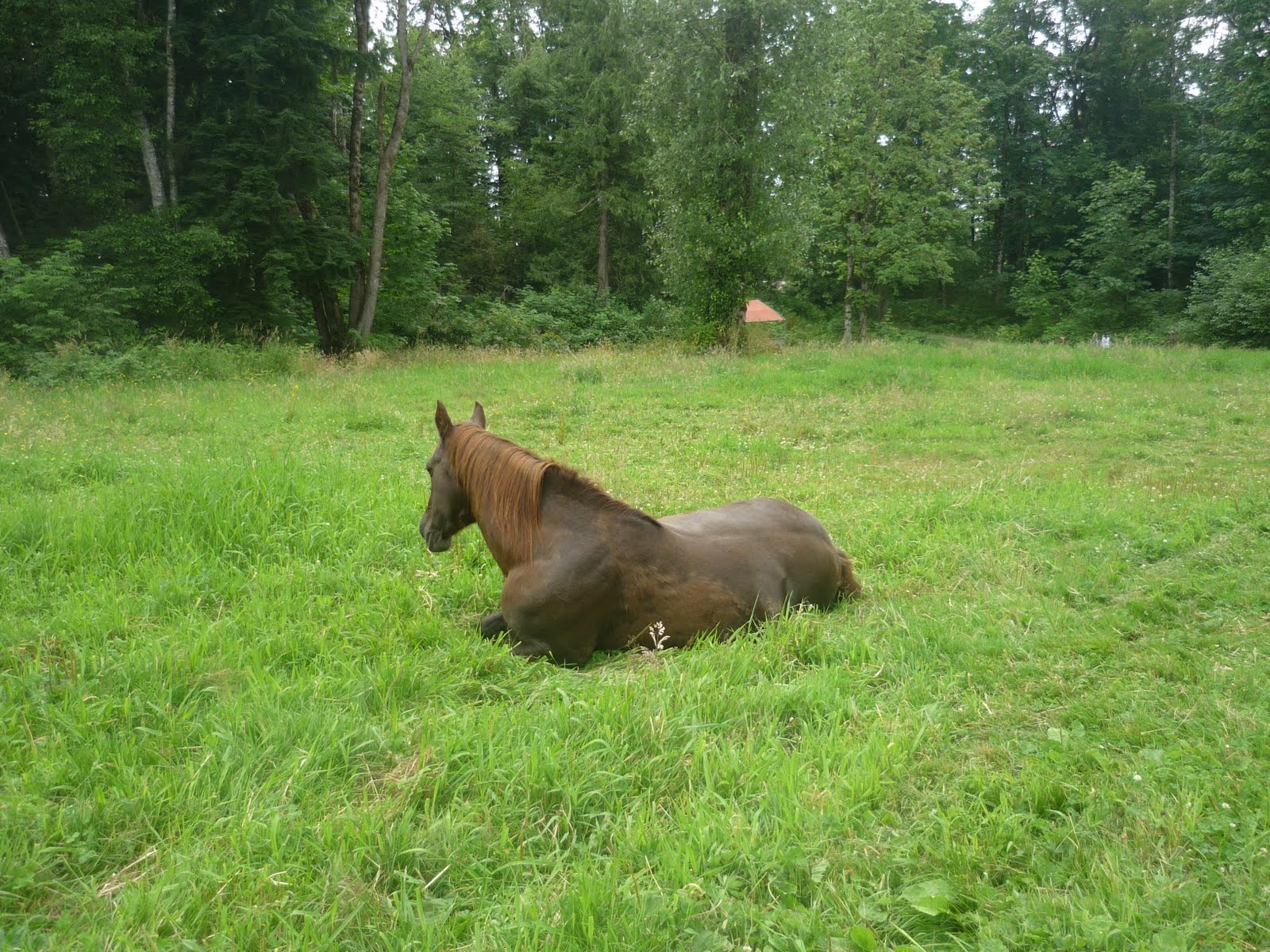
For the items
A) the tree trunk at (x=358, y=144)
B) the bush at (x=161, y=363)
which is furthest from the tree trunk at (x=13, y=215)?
the bush at (x=161, y=363)

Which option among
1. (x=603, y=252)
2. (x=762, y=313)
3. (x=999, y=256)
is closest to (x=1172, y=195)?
(x=999, y=256)

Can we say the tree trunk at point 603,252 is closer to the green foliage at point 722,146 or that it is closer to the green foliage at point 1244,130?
the green foliage at point 722,146

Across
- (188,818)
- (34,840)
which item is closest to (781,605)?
(188,818)

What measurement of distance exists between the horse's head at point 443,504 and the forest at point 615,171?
50.1 ft

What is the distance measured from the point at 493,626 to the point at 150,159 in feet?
75.9

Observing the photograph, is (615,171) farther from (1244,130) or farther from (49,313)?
(1244,130)

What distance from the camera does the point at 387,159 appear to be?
896 inches

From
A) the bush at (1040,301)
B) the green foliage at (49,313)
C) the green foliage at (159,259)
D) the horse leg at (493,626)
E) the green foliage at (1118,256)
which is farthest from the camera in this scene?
the bush at (1040,301)

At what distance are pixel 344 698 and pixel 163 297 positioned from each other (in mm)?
21848

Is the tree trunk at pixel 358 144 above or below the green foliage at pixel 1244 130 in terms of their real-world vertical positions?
below

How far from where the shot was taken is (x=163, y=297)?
69.8 feet

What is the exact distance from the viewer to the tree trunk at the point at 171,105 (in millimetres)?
21317

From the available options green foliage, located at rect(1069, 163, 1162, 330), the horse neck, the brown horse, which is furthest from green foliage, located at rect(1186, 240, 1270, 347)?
the horse neck

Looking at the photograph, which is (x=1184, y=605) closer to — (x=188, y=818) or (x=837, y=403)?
(x=188, y=818)
